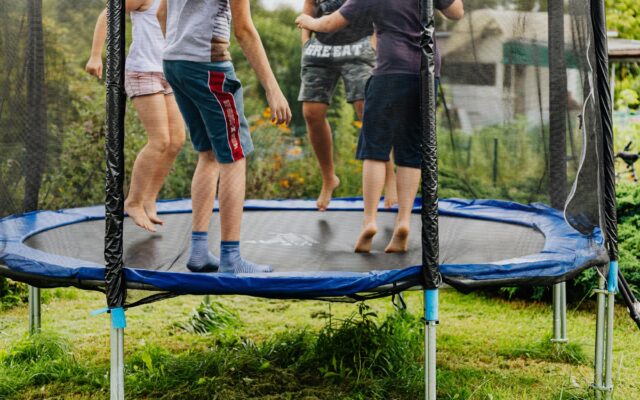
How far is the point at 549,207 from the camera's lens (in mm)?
2605

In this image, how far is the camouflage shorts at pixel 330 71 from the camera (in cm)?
301

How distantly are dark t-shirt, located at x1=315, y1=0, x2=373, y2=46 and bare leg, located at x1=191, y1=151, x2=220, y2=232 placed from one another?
0.66 meters

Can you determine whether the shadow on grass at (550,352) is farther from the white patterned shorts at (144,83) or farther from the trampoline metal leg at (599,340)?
the white patterned shorts at (144,83)

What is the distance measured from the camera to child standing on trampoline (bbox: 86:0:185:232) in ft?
8.48

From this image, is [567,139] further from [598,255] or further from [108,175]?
[108,175]

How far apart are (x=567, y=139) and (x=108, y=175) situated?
1.44 metres

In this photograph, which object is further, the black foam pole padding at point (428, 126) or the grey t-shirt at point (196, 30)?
the grey t-shirt at point (196, 30)

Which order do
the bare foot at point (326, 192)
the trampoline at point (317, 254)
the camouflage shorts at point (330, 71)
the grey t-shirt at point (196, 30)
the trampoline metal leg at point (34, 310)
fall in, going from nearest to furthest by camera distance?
1. the trampoline at point (317, 254)
2. the grey t-shirt at point (196, 30)
3. the camouflage shorts at point (330, 71)
4. the trampoline metal leg at point (34, 310)
5. the bare foot at point (326, 192)

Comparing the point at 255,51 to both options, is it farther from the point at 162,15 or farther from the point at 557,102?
the point at 557,102

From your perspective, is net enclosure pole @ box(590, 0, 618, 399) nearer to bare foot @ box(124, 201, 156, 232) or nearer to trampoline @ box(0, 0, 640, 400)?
trampoline @ box(0, 0, 640, 400)

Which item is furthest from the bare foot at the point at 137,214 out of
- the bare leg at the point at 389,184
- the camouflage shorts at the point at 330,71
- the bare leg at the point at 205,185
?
the bare leg at the point at 389,184

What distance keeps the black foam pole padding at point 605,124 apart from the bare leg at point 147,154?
1.47 meters

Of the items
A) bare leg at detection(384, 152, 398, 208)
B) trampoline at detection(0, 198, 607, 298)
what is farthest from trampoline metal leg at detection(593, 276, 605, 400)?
bare leg at detection(384, 152, 398, 208)

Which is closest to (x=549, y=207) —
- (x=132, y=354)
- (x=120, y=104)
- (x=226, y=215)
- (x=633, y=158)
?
(x=226, y=215)
